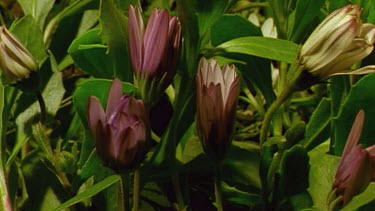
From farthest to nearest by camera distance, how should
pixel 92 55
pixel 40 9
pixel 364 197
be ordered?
pixel 40 9 → pixel 92 55 → pixel 364 197

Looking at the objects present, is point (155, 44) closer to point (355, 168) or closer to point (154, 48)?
point (154, 48)

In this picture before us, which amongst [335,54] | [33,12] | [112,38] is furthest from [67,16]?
[335,54]

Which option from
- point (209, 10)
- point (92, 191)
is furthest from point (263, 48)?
point (92, 191)

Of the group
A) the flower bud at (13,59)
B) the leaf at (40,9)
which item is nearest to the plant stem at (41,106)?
the flower bud at (13,59)

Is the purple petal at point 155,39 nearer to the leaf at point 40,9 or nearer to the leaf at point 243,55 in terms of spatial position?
the leaf at point 243,55

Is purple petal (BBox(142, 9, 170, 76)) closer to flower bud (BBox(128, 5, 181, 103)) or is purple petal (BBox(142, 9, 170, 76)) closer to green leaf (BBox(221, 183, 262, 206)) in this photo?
flower bud (BBox(128, 5, 181, 103))

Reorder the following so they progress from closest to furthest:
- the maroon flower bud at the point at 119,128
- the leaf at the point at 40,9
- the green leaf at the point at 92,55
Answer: the maroon flower bud at the point at 119,128
the green leaf at the point at 92,55
the leaf at the point at 40,9

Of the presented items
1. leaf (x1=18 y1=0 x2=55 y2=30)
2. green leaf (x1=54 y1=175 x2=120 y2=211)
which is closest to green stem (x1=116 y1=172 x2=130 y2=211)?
green leaf (x1=54 y1=175 x2=120 y2=211)

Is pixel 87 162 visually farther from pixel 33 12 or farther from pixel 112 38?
pixel 33 12
